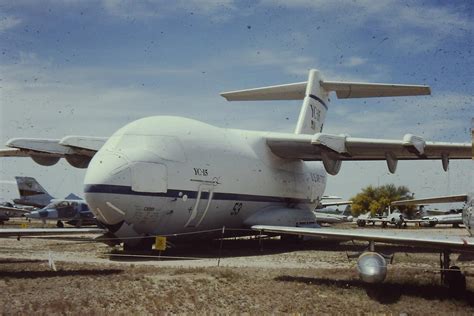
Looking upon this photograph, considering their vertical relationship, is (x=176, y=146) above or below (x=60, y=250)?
above

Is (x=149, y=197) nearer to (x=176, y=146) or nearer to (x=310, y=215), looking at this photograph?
(x=176, y=146)

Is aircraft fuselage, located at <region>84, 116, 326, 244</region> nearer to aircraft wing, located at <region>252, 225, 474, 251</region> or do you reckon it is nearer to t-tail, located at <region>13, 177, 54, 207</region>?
aircraft wing, located at <region>252, 225, 474, 251</region>

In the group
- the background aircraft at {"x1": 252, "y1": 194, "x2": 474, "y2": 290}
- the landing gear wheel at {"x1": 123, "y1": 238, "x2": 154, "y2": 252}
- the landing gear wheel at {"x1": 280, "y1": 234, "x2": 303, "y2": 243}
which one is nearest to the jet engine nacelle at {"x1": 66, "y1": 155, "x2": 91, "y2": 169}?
the landing gear wheel at {"x1": 123, "y1": 238, "x2": 154, "y2": 252}

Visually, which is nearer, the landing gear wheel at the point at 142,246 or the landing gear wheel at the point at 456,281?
the landing gear wheel at the point at 456,281

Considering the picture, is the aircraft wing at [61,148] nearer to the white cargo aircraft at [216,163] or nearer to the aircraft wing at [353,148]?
the white cargo aircraft at [216,163]

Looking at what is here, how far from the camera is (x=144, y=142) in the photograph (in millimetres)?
16219

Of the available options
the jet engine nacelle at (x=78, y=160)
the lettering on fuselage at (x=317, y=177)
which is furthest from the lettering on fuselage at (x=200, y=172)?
the lettering on fuselage at (x=317, y=177)

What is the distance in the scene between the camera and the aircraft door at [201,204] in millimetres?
17281

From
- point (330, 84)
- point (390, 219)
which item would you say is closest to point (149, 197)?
point (330, 84)

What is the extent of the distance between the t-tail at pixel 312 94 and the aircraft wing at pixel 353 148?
10.8ft

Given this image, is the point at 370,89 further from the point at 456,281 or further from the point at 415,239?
the point at 415,239

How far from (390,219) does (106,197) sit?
1552 inches

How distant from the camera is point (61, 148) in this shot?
22609 mm

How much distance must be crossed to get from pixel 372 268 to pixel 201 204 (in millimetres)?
8321
